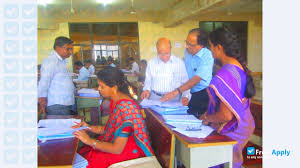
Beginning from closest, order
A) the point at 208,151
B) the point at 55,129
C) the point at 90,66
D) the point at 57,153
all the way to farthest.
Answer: the point at 57,153
the point at 208,151
the point at 55,129
the point at 90,66

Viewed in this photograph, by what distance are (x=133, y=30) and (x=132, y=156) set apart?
0.93m

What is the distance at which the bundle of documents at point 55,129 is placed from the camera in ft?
4.34

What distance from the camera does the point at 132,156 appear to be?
1464 millimetres

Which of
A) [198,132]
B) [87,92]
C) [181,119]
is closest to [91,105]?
[87,92]

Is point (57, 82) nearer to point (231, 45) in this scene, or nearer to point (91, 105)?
point (91, 105)

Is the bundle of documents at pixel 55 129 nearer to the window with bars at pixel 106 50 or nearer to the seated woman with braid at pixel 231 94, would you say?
the window with bars at pixel 106 50

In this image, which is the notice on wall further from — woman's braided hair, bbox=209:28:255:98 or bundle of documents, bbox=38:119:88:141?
bundle of documents, bbox=38:119:88:141

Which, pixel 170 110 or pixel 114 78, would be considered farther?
pixel 170 110

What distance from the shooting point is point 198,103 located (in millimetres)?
1895

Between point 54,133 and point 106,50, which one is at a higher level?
point 106,50

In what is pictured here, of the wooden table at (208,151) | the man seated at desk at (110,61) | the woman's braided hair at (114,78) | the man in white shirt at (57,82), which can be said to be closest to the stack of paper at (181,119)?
the wooden table at (208,151)

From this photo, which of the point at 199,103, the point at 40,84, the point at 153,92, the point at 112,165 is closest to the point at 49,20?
the point at 40,84

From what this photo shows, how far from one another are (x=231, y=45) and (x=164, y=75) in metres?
0.58

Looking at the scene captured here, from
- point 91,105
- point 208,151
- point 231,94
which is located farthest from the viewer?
point 91,105
